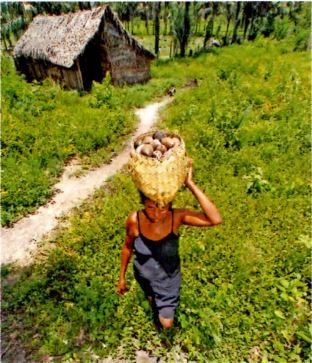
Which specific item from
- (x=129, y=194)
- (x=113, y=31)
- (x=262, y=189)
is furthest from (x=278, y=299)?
(x=113, y=31)

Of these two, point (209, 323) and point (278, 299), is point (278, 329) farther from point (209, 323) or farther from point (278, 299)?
point (209, 323)

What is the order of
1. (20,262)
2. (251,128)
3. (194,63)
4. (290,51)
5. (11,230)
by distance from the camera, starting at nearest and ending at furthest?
1. (20,262)
2. (11,230)
3. (251,128)
4. (194,63)
5. (290,51)

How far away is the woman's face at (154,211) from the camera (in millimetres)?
2775

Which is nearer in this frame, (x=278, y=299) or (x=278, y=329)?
(x=278, y=329)

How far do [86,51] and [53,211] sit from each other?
456 inches

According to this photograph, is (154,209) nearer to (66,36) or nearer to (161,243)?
(161,243)

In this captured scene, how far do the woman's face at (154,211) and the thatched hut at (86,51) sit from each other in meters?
13.4

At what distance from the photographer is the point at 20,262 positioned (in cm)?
552

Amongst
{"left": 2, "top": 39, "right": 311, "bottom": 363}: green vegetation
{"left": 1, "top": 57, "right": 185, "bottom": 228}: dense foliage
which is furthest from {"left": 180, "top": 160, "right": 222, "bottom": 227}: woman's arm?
{"left": 1, "top": 57, "right": 185, "bottom": 228}: dense foliage

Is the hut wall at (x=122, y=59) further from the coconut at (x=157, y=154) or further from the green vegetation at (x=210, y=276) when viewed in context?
the coconut at (x=157, y=154)

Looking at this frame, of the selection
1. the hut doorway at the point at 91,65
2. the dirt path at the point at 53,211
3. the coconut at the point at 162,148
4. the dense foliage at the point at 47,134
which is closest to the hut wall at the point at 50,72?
the hut doorway at the point at 91,65

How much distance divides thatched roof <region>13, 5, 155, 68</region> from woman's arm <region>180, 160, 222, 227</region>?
13504 mm

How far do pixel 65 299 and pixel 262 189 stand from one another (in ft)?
15.0

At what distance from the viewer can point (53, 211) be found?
6.81 meters
